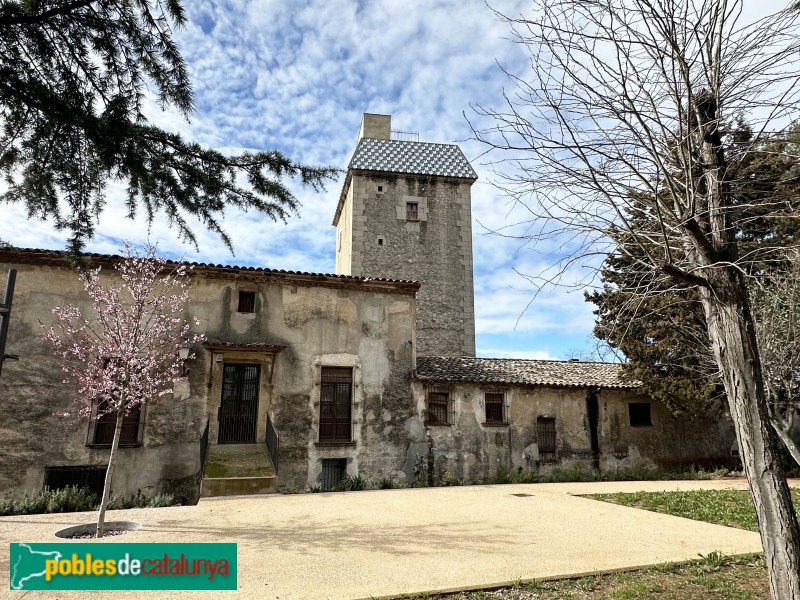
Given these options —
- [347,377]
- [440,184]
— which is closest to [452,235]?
[440,184]

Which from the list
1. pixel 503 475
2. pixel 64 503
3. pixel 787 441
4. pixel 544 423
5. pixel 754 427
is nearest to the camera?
pixel 754 427

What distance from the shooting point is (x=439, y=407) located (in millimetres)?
14008

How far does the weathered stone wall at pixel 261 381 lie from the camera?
11.2 m

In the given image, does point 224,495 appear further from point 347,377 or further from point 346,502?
point 347,377

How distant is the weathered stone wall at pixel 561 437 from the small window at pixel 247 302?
477 cm

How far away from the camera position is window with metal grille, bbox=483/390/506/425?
14.4 meters

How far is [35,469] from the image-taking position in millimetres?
10969

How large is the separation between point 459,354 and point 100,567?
15473 millimetres

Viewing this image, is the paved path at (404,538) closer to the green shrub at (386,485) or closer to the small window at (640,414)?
the green shrub at (386,485)

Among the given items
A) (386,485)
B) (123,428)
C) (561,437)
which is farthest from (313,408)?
(561,437)

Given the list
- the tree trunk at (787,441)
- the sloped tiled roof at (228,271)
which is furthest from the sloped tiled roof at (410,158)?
the tree trunk at (787,441)

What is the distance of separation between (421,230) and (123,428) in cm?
1321

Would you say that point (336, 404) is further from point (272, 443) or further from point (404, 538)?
point (404, 538)

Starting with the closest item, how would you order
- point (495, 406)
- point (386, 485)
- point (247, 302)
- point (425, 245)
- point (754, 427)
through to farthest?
point (754, 427)
point (386, 485)
point (247, 302)
point (495, 406)
point (425, 245)
